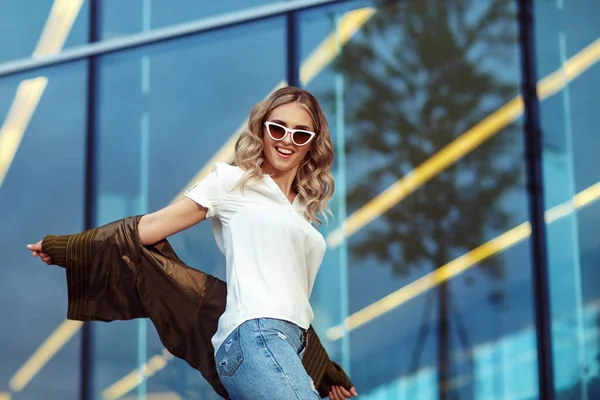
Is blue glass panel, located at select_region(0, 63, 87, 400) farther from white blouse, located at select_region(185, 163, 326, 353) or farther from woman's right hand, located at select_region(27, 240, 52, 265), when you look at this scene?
white blouse, located at select_region(185, 163, 326, 353)

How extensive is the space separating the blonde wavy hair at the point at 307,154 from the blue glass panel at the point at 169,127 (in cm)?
268

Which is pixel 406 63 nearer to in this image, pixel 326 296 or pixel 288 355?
pixel 326 296

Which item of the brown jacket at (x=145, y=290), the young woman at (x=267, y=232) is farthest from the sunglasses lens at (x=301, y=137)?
the brown jacket at (x=145, y=290)

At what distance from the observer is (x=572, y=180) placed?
4891mm

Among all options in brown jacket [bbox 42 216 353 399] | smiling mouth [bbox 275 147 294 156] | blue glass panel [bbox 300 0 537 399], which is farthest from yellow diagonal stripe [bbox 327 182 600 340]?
smiling mouth [bbox 275 147 294 156]

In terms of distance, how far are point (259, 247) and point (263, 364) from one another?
1.12 feet

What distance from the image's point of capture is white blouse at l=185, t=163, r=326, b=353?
2498mm

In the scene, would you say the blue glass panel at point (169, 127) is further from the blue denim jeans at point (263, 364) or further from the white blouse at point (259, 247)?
the blue denim jeans at point (263, 364)

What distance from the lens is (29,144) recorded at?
6.30m

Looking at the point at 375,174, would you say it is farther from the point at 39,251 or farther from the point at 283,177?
the point at 39,251

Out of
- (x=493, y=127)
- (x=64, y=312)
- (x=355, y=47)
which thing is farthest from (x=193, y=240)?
(x=493, y=127)

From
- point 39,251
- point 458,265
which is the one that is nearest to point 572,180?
point 458,265

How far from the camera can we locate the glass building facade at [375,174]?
4.89 metres

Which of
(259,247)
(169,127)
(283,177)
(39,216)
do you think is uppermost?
(169,127)
